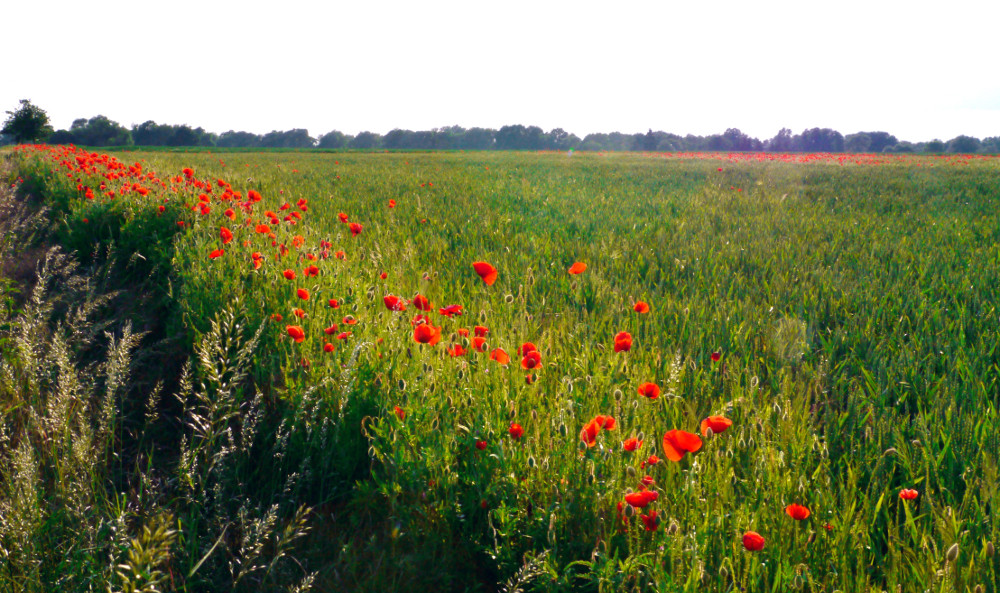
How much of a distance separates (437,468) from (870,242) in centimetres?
455

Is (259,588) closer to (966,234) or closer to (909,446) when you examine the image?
(909,446)

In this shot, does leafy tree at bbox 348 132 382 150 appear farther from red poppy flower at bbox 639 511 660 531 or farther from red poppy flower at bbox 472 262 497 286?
red poppy flower at bbox 639 511 660 531

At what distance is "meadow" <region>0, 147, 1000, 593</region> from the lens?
133 cm

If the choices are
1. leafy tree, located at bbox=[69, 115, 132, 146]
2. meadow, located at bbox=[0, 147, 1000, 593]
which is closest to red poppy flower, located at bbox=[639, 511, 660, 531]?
meadow, located at bbox=[0, 147, 1000, 593]

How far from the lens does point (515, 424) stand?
5.14ft

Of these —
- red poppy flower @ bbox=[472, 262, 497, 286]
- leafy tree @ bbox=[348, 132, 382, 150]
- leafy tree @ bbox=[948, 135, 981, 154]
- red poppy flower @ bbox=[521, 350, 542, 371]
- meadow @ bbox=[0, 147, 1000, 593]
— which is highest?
leafy tree @ bbox=[348, 132, 382, 150]

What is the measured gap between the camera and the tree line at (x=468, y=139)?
159 ft

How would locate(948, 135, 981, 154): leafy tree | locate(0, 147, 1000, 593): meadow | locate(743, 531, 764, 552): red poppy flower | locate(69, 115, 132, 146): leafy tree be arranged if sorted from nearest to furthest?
locate(743, 531, 764, 552): red poppy flower, locate(0, 147, 1000, 593): meadow, locate(948, 135, 981, 154): leafy tree, locate(69, 115, 132, 146): leafy tree

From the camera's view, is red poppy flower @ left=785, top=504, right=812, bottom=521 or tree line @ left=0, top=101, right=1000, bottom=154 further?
tree line @ left=0, top=101, right=1000, bottom=154

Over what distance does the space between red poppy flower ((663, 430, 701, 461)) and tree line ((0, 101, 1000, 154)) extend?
2179 inches

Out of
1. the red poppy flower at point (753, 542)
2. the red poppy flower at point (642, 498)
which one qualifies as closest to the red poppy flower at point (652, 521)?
the red poppy flower at point (642, 498)

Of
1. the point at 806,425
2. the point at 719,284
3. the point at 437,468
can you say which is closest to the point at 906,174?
the point at 719,284

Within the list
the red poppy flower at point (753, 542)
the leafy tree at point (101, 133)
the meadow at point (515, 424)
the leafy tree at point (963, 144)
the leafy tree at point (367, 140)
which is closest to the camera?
the red poppy flower at point (753, 542)

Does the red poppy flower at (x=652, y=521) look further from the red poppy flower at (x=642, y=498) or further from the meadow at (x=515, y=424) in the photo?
the red poppy flower at (x=642, y=498)
